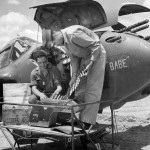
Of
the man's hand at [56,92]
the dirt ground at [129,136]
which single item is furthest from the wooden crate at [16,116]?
the dirt ground at [129,136]

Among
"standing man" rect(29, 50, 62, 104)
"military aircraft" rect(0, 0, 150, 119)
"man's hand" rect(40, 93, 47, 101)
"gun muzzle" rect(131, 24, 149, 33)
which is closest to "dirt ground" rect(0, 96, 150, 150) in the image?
"military aircraft" rect(0, 0, 150, 119)

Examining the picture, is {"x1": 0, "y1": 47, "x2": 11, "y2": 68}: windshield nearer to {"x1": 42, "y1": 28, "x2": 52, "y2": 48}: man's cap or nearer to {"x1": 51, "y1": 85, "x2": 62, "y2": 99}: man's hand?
{"x1": 51, "y1": 85, "x2": 62, "y2": 99}: man's hand

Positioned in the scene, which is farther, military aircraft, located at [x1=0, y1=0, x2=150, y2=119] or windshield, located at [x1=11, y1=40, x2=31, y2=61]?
windshield, located at [x1=11, y1=40, x2=31, y2=61]

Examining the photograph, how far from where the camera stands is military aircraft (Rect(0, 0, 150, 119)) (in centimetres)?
596

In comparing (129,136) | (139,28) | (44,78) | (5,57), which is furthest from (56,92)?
(5,57)

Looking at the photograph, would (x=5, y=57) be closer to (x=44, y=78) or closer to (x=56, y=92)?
(x=44, y=78)

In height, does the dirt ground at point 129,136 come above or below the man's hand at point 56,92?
below

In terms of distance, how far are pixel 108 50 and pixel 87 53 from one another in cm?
54

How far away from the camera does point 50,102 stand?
5262 millimetres

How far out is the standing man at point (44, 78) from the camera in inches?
245

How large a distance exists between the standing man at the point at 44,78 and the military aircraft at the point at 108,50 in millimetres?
340

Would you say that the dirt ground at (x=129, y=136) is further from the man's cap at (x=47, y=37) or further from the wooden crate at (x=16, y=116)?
the man's cap at (x=47, y=37)

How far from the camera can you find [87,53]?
564 centimetres

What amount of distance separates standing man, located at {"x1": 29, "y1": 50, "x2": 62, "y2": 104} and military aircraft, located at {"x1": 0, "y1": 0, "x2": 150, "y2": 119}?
0.34 meters
